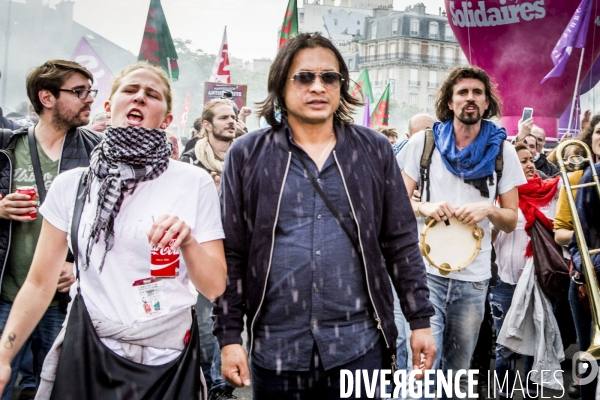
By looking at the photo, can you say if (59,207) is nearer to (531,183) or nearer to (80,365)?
(80,365)

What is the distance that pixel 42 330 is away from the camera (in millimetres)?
4289

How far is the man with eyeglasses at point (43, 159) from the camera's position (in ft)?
13.7

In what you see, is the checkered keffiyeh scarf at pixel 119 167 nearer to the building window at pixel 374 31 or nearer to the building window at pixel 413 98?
the building window at pixel 413 98

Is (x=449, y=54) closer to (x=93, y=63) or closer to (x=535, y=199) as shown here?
(x=93, y=63)

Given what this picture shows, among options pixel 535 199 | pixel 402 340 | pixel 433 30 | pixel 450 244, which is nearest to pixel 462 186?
pixel 450 244

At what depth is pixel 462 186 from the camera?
457 centimetres

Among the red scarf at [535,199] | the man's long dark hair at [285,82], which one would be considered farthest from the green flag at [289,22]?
the man's long dark hair at [285,82]

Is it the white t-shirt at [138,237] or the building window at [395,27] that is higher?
the building window at [395,27]

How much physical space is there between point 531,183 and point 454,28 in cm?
1435

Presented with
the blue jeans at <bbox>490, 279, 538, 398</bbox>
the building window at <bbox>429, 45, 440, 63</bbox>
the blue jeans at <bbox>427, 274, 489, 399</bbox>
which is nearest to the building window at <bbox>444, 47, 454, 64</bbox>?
the building window at <bbox>429, 45, 440, 63</bbox>

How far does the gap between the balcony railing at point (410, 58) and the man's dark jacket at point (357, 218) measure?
8512cm

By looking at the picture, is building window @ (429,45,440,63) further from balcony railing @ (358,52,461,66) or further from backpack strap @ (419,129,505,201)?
backpack strap @ (419,129,505,201)

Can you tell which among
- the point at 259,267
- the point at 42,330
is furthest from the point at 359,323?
the point at 42,330

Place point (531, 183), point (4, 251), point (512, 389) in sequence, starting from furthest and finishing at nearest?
point (531, 183), point (512, 389), point (4, 251)
